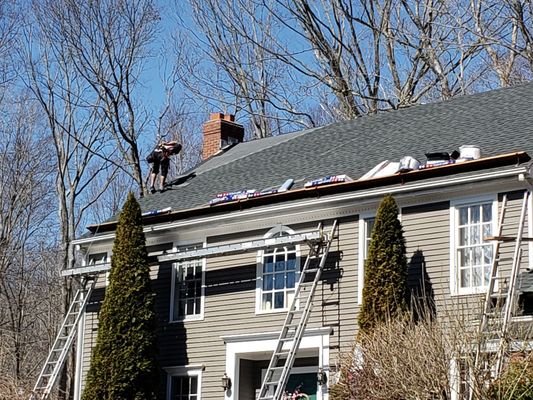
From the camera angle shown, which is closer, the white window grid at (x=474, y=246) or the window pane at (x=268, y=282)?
the white window grid at (x=474, y=246)

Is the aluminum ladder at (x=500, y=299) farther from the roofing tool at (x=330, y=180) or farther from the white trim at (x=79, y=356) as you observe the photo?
the white trim at (x=79, y=356)

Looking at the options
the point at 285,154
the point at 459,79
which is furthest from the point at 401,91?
the point at 285,154

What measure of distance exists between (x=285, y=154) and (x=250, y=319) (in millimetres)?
5187

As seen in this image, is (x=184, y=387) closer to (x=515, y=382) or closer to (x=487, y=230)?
(x=487, y=230)

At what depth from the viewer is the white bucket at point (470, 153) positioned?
1952cm

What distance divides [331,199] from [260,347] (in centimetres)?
326

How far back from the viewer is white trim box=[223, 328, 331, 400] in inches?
799

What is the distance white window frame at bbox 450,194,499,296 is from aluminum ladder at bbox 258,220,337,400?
2525 mm

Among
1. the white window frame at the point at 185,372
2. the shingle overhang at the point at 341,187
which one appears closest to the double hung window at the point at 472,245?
the shingle overhang at the point at 341,187

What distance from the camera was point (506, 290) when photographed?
680 inches

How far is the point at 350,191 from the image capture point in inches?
810

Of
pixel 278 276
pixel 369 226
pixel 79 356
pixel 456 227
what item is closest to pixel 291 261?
pixel 278 276

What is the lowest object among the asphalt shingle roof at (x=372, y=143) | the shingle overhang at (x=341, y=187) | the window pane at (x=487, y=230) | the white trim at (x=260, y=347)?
the white trim at (x=260, y=347)

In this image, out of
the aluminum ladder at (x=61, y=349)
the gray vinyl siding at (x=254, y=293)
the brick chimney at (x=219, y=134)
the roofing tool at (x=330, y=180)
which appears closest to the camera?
the gray vinyl siding at (x=254, y=293)
